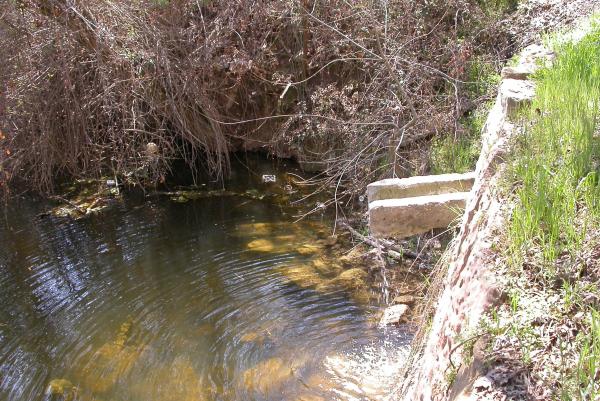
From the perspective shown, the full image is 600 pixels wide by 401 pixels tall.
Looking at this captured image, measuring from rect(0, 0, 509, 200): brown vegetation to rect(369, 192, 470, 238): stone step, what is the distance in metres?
2.71

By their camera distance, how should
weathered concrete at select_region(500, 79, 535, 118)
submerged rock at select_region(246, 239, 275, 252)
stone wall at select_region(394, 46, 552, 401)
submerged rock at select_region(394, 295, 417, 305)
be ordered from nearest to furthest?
stone wall at select_region(394, 46, 552, 401) < weathered concrete at select_region(500, 79, 535, 118) < submerged rock at select_region(394, 295, 417, 305) < submerged rock at select_region(246, 239, 275, 252)

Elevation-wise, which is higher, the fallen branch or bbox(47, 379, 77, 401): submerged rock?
the fallen branch

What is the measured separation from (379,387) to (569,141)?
233cm

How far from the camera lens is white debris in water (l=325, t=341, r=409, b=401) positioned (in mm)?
4105

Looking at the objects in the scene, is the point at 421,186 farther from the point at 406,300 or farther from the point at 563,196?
the point at 406,300

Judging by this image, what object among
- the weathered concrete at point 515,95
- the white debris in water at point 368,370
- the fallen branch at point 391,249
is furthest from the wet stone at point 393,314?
the weathered concrete at point 515,95

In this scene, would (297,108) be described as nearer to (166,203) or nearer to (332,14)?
(332,14)

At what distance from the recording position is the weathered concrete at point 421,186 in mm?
3660

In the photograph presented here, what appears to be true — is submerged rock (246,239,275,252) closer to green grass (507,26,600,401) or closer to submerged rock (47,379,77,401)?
submerged rock (47,379,77,401)

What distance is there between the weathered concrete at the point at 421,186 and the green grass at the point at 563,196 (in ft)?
2.37

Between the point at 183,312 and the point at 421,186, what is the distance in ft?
9.09

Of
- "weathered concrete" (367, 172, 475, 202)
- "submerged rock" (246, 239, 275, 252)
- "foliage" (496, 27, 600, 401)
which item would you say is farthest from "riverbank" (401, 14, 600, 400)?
"submerged rock" (246, 239, 275, 252)

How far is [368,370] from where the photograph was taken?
14.3ft

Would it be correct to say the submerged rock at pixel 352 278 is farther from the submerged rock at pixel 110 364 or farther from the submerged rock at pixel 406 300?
the submerged rock at pixel 110 364
